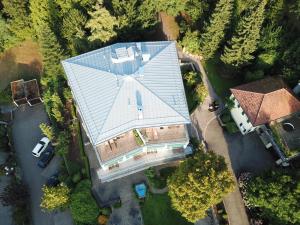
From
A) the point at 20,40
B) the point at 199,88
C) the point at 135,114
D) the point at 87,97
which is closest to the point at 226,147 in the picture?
the point at 199,88

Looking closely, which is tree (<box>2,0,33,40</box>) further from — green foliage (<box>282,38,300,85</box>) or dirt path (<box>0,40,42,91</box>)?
green foliage (<box>282,38,300,85</box>)

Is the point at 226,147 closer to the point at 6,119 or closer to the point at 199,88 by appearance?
the point at 199,88

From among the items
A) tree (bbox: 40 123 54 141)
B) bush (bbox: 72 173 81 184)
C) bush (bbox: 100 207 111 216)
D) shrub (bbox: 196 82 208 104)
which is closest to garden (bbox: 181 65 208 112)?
shrub (bbox: 196 82 208 104)

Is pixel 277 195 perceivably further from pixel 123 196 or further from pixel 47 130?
pixel 47 130

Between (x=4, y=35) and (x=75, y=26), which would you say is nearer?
(x=75, y=26)

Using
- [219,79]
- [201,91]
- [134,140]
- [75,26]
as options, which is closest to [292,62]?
[219,79]
